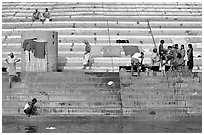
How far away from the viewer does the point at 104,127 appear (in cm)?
1444

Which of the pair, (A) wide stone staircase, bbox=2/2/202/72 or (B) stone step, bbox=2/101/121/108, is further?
(A) wide stone staircase, bbox=2/2/202/72

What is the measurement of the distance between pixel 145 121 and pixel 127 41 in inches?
349

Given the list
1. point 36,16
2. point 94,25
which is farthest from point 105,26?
point 36,16

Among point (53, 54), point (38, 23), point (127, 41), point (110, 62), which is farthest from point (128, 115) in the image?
point (38, 23)

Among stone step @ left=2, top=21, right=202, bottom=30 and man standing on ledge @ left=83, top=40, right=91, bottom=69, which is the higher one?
stone step @ left=2, top=21, right=202, bottom=30

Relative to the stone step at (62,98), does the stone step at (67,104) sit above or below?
below

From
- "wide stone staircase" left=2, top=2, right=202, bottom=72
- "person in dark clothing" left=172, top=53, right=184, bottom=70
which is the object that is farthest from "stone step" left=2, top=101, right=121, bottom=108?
"wide stone staircase" left=2, top=2, right=202, bottom=72

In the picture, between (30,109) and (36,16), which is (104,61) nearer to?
(36,16)

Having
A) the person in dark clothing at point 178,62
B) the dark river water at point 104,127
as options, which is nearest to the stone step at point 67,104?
the dark river water at point 104,127

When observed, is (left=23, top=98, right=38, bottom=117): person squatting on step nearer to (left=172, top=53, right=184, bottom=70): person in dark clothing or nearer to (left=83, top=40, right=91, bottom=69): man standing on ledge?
(left=172, top=53, right=184, bottom=70): person in dark clothing

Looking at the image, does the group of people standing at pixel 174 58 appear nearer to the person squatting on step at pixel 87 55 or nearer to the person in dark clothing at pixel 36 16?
the person squatting on step at pixel 87 55

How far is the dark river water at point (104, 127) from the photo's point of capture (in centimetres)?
1378

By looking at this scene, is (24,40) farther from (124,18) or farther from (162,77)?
(124,18)

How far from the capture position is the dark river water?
13.8 metres
